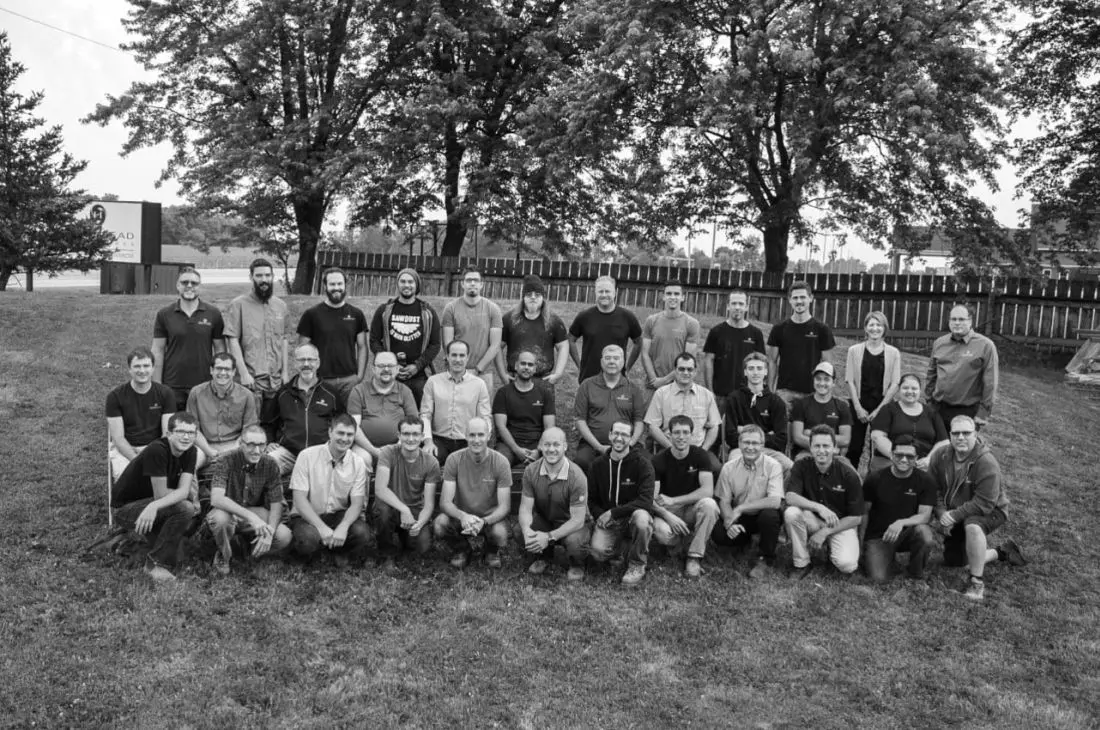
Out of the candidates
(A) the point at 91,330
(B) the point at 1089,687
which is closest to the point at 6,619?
(B) the point at 1089,687

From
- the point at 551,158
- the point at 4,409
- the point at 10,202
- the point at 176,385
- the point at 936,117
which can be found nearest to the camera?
the point at 176,385

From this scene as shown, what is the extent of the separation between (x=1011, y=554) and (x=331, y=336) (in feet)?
20.4

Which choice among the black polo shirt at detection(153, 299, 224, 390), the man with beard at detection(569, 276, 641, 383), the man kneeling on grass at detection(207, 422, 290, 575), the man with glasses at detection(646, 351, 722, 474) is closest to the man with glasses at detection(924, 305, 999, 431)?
the man with glasses at detection(646, 351, 722, 474)

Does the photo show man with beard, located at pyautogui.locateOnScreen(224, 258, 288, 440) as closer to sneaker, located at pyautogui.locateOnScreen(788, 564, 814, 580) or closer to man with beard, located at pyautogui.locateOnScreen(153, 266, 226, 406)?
man with beard, located at pyautogui.locateOnScreen(153, 266, 226, 406)

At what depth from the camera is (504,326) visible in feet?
28.7

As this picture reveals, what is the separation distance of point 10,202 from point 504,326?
16.0m

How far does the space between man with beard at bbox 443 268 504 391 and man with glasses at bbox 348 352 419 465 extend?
0.95 metres

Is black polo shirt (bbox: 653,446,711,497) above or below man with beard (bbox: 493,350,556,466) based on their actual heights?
below

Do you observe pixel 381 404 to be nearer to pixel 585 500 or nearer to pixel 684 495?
pixel 585 500

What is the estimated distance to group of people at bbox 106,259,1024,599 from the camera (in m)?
6.74

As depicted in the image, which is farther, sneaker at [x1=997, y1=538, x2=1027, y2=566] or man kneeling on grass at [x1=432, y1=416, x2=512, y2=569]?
sneaker at [x1=997, y1=538, x2=1027, y2=566]

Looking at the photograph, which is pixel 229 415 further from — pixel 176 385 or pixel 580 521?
pixel 580 521

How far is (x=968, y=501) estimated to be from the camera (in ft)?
23.0

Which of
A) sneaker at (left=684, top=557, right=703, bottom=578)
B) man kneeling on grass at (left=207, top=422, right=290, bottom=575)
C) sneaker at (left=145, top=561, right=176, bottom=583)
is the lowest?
sneaker at (left=145, top=561, right=176, bottom=583)
